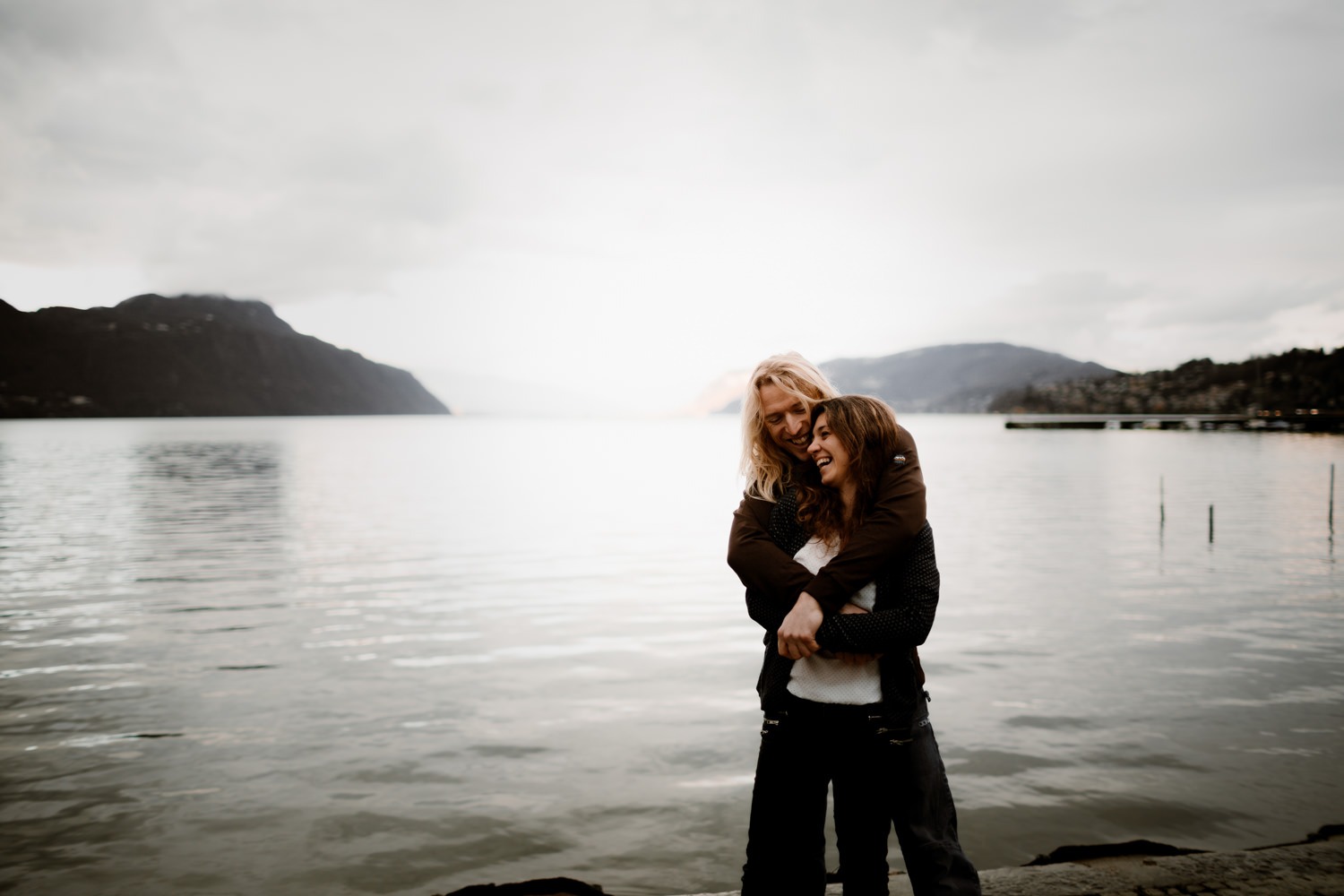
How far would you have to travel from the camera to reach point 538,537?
28172mm

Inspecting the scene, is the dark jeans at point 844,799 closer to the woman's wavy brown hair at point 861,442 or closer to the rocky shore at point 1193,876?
the woman's wavy brown hair at point 861,442

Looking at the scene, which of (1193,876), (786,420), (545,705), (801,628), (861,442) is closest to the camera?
(801,628)

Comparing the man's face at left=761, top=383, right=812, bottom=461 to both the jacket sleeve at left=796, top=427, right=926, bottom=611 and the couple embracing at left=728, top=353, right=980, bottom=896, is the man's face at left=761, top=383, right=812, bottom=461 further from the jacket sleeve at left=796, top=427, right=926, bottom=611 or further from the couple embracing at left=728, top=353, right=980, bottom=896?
the jacket sleeve at left=796, top=427, right=926, bottom=611

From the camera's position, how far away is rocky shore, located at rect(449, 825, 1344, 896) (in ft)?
14.9

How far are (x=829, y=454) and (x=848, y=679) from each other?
92cm

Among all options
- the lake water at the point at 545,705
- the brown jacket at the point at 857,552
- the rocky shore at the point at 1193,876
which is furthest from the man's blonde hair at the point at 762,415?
the lake water at the point at 545,705

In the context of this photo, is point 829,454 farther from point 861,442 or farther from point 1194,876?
point 1194,876

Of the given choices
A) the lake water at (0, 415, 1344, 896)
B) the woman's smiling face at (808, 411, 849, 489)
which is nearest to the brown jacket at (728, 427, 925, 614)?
the woman's smiling face at (808, 411, 849, 489)

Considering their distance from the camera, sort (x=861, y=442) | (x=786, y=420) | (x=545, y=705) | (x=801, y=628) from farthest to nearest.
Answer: (x=545, y=705) → (x=786, y=420) → (x=861, y=442) → (x=801, y=628)

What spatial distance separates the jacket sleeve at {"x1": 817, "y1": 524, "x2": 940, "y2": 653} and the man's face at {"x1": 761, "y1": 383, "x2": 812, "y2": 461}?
64 centimetres

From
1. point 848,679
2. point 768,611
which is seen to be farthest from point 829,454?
point 848,679

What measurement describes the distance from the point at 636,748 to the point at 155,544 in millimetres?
21678

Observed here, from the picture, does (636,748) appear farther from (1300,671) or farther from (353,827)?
(1300,671)

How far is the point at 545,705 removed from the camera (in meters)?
10.8
